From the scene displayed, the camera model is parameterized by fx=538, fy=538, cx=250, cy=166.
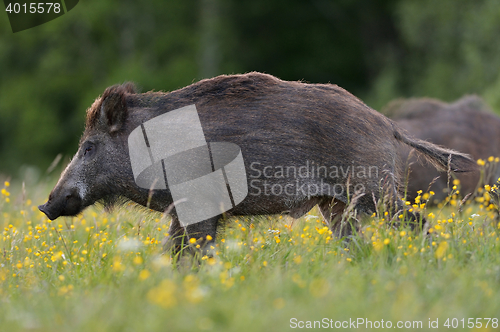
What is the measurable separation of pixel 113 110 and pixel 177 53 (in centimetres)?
1506

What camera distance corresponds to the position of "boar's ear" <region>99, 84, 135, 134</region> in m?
→ 4.24

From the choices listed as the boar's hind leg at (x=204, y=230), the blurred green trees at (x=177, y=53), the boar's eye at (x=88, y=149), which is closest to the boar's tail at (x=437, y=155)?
the boar's hind leg at (x=204, y=230)

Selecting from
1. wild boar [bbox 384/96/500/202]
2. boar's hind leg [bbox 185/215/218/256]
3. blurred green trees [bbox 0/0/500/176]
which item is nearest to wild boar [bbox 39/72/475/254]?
boar's hind leg [bbox 185/215/218/256]

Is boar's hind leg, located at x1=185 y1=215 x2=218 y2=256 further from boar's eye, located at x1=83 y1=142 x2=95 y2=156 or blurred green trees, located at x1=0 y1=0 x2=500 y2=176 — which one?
blurred green trees, located at x1=0 y1=0 x2=500 y2=176

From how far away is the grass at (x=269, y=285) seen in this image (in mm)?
2348

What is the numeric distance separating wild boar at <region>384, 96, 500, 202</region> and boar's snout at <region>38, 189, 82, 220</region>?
3759 mm

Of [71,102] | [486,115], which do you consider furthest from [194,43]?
[486,115]

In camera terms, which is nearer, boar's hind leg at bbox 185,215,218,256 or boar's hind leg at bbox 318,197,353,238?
boar's hind leg at bbox 185,215,218,256

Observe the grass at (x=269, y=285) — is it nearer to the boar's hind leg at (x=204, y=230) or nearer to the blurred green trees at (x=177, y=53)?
the boar's hind leg at (x=204, y=230)

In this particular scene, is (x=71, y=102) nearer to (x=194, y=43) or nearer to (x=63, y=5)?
(x=63, y=5)

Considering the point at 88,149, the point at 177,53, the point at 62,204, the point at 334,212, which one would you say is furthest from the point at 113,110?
the point at 177,53

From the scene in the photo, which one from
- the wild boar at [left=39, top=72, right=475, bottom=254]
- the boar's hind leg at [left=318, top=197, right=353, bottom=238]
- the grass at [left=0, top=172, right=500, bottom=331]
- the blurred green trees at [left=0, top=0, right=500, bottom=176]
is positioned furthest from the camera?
the blurred green trees at [left=0, top=0, right=500, bottom=176]

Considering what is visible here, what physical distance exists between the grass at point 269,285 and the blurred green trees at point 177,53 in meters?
13.5

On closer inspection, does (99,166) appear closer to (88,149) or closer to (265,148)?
(88,149)
